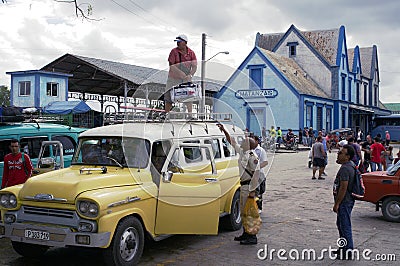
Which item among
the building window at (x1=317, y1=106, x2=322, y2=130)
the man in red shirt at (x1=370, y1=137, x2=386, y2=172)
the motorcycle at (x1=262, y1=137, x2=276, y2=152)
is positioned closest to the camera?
the motorcycle at (x1=262, y1=137, x2=276, y2=152)

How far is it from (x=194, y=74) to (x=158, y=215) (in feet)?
8.61

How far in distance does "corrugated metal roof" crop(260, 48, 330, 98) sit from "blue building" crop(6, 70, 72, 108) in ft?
51.5

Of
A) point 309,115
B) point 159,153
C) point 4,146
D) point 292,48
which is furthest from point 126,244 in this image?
point 292,48

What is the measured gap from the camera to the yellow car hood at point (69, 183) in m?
6.38

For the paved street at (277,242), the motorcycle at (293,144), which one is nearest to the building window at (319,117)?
the motorcycle at (293,144)

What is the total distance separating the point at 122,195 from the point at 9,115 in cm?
559

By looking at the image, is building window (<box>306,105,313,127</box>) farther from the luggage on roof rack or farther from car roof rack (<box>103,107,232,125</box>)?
car roof rack (<box>103,107,232,125</box>)

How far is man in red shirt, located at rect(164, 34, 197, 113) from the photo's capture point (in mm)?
8219

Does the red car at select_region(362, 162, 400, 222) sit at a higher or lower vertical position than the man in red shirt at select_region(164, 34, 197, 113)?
lower

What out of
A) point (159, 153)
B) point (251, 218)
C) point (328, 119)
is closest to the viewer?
point (159, 153)

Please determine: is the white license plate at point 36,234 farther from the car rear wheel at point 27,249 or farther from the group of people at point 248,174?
the group of people at point 248,174

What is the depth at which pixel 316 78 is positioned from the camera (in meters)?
46.0

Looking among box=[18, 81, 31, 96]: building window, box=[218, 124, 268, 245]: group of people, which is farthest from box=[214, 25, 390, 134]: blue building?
box=[218, 124, 268, 245]: group of people

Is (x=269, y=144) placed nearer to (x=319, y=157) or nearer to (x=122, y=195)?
(x=122, y=195)
